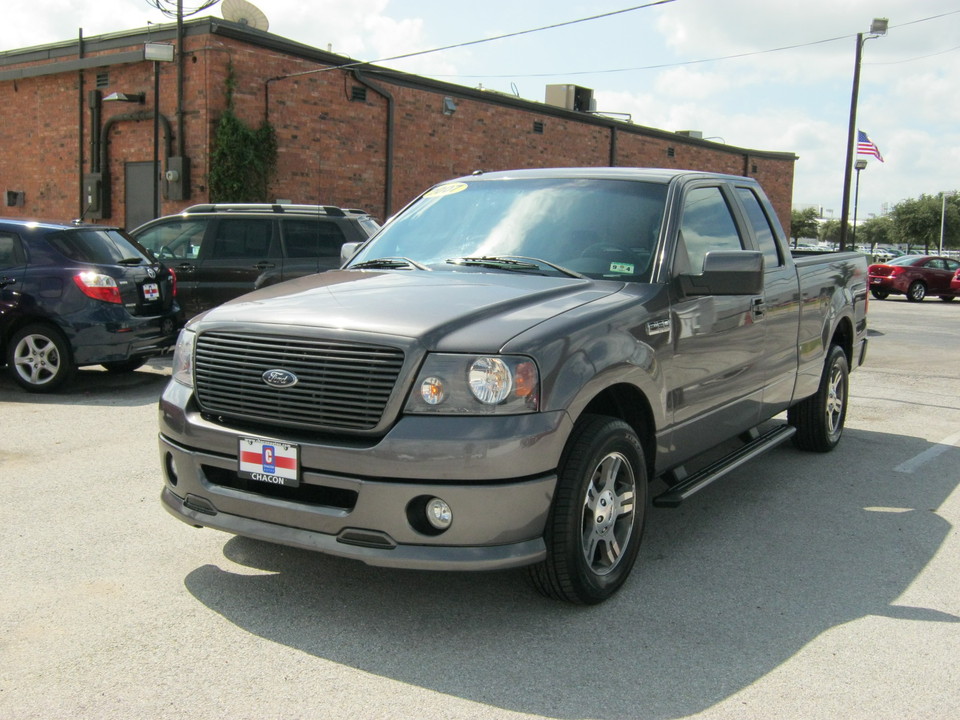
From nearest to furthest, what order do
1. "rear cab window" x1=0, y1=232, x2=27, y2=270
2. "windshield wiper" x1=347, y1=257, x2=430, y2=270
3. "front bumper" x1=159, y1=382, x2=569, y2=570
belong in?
1. "front bumper" x1=159, y1=382, x2=569, y2=570
2. "windshield wiper" x1=347, y1=257, x2=430, y2=270
3. "rear cab window" x1=0, y1=232, x2=27, y2=270

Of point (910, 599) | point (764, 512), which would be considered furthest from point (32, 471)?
point (910, 599)

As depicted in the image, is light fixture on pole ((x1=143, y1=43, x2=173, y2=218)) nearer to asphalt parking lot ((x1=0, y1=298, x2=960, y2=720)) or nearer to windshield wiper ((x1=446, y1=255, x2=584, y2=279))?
asphalt parking lot ((x1=0, y1=298, x2=960, y2=720))

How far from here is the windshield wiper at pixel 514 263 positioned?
14.8 ft

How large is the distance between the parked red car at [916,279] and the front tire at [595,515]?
1125 inches

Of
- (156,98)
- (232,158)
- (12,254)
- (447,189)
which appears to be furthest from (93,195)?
(447,189)

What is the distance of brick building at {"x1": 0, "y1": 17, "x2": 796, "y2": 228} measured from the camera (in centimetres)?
1814

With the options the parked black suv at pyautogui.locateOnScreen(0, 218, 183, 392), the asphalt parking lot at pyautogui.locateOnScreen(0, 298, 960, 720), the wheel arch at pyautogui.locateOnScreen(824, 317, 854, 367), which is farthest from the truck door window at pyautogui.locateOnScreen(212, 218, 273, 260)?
the wheel arch at pyautogui.locateOnScreen(824, 317, 854, 367)

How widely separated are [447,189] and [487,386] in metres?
2.24

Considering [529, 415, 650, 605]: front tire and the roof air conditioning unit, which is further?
the roof air conditioning unit

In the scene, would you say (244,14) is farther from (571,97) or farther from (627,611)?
(627,611)

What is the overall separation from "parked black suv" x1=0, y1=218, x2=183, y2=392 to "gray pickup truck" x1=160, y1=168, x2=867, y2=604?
4611 millimetres

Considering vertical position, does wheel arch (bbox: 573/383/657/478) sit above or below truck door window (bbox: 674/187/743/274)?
below

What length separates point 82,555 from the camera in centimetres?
442

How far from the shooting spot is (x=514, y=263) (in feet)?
15.0
